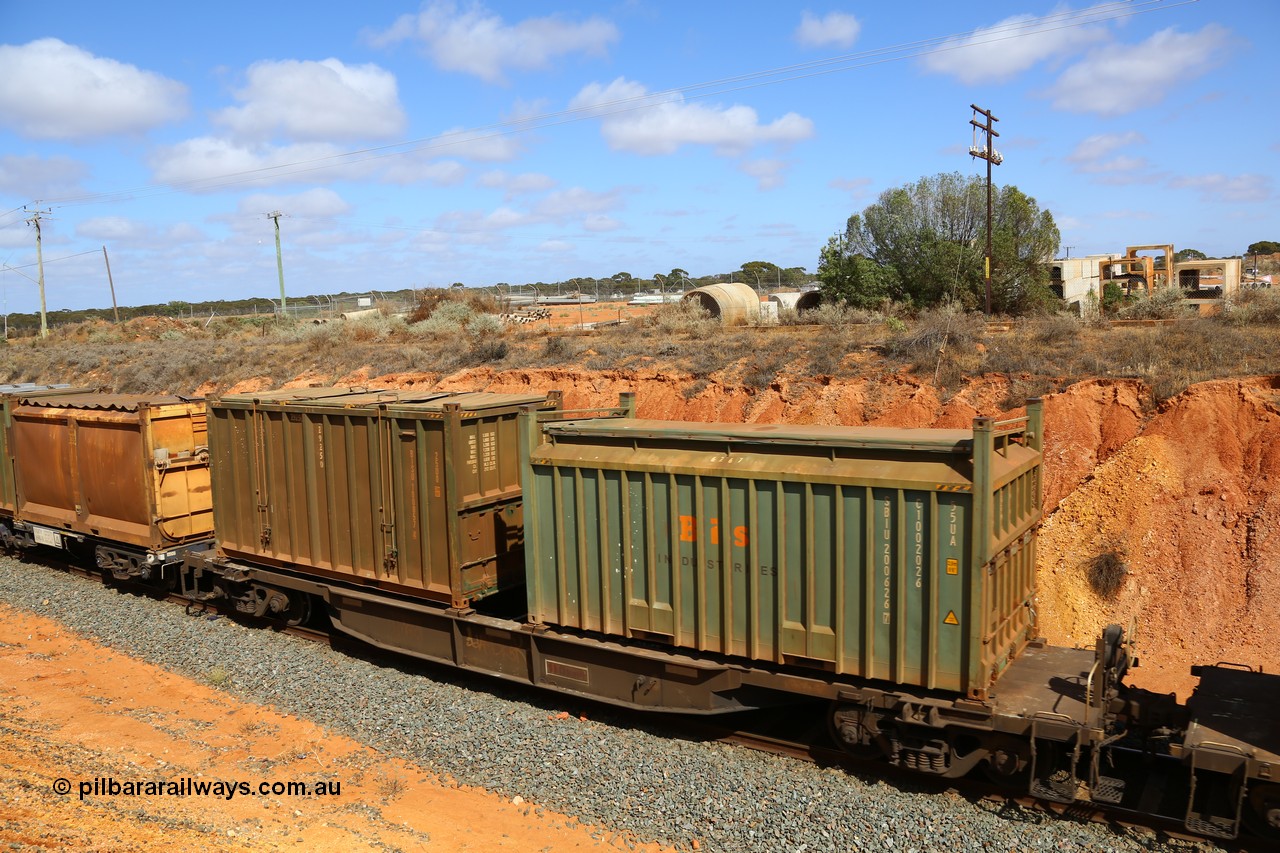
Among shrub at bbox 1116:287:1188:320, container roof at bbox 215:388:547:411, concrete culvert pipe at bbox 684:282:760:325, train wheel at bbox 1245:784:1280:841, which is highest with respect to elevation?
concrete culvert pipe at bbox 684:282:760:325

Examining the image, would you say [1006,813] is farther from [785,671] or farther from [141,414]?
[141,414]

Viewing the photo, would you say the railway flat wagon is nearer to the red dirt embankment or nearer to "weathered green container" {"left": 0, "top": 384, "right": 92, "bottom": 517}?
"weathered green container" {"left": 0, "top": 384, "right": 92, "bottom": 517}

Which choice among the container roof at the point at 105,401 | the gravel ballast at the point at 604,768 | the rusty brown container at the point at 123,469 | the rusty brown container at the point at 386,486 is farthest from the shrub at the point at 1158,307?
the container roof at the point at 105,401

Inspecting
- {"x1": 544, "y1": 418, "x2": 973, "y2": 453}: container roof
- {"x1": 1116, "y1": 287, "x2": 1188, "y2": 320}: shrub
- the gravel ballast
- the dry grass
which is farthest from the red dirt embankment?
{"x1": 1116, "y1": 287, "x2": 1188, "y2": 320}: shrub

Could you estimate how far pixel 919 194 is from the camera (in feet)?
109

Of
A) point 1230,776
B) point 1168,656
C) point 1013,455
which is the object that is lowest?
point 1168,656

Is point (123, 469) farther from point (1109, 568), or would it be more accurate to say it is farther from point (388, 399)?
point (1109, 568)

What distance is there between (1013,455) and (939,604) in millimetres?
1742

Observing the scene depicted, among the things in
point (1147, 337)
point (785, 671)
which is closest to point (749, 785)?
point (785, 671)

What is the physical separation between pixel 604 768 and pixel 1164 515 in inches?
374

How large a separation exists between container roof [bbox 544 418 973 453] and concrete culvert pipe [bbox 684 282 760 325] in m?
19.5

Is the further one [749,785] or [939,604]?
[749,785]

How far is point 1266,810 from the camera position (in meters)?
6.50

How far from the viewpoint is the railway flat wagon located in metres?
13.9
